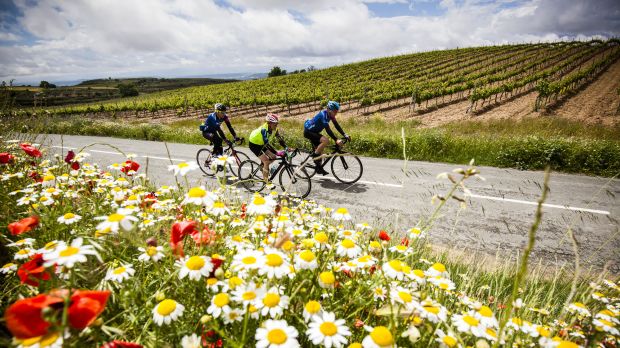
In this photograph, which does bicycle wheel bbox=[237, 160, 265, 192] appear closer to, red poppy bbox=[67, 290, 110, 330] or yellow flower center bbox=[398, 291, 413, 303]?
yellow flower center bbox=[398, 291, 413, 303]

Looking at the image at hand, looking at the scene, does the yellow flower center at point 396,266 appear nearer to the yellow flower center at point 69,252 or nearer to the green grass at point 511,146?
the yellow flower center at point 69,252

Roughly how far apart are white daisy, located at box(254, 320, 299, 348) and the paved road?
249 centimetres

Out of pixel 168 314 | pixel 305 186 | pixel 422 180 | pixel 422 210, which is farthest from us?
pixel 422 180

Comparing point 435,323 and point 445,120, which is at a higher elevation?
point 445,120

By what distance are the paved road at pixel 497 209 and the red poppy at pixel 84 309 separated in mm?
2996

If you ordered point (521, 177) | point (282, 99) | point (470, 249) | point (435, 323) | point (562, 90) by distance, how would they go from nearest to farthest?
point (435, 323) < point (470, 249) < point (521, 177) < point (562, 90) < point (282, 99)

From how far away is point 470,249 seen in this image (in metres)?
4.63

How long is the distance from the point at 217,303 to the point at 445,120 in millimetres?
23779

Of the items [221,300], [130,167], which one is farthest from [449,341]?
[130,167]

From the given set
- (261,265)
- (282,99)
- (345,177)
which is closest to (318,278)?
(261,265)

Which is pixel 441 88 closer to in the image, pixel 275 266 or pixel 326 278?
pixel 326 278

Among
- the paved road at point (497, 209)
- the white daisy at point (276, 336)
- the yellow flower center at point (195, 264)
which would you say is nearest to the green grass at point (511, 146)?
the paved road at point (497, 209)

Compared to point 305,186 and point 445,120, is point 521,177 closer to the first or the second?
point 305,186

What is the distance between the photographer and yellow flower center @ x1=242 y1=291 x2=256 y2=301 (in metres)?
1.20
